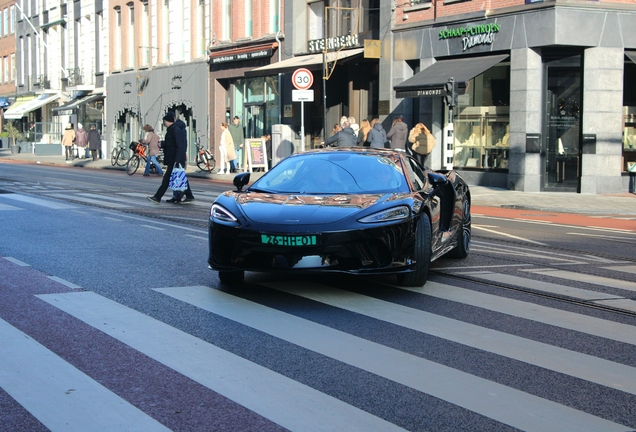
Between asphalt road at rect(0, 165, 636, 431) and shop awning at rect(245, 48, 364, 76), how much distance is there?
63.1 feet

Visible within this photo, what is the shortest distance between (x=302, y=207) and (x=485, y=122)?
18.3 metres

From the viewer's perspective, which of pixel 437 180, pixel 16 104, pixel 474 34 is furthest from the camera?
pixel 16 104

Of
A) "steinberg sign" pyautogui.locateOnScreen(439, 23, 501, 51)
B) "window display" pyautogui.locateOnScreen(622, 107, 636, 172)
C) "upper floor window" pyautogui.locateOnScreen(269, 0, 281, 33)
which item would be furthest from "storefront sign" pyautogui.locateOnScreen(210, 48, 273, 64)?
"window display" pyautogui.locateOnScreen(622, 107, 636, 172)

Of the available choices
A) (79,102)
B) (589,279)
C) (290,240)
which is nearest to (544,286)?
(589,279)

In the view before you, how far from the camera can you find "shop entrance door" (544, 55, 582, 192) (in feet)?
75.9

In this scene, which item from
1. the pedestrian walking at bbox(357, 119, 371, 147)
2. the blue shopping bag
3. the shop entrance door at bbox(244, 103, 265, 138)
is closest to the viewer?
the blue shopping bag

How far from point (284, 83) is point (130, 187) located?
→ 11549mm

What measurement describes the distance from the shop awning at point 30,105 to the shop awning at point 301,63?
29910mm

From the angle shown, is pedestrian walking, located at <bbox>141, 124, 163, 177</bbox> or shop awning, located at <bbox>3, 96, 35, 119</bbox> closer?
pedestrian walking, located at <bbox>141, 124, 163, 177</bbox>

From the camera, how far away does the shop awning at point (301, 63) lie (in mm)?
29125

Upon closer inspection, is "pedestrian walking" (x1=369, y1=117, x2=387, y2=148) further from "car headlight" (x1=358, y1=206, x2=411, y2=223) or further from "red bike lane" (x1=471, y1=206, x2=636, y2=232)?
"car headlight" (x1=358, y1=206, x2=411, y2=223)

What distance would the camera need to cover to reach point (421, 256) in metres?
7.94

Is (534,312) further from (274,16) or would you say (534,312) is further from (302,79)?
(274,16)

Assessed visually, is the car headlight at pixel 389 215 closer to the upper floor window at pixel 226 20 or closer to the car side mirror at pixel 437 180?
the car side mirror at pixel 437 180
